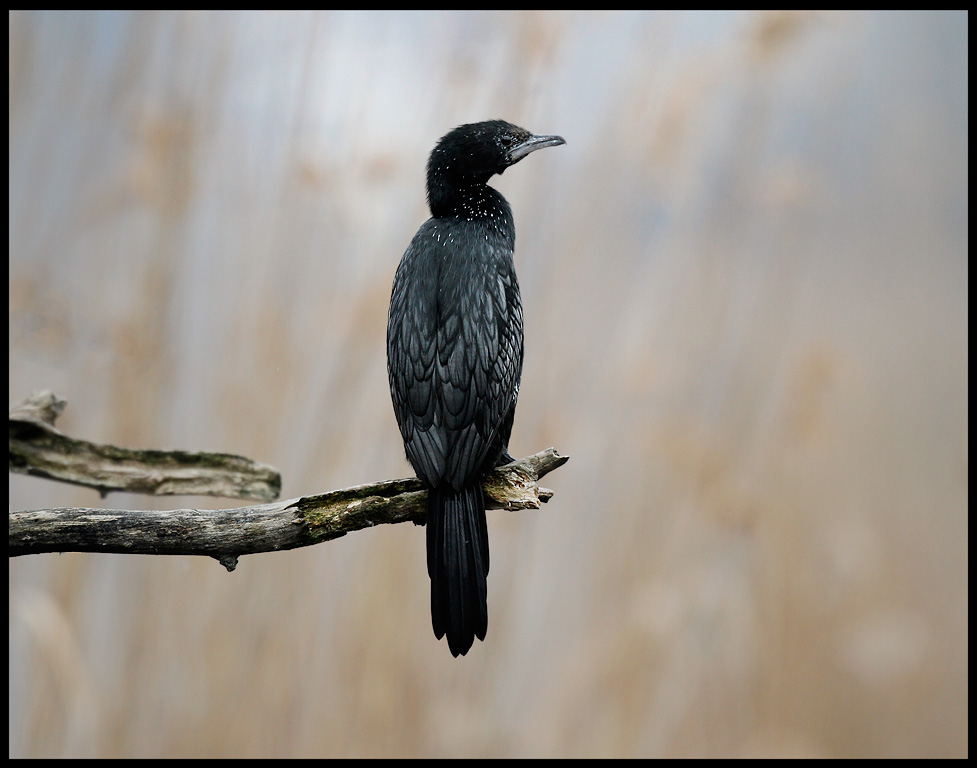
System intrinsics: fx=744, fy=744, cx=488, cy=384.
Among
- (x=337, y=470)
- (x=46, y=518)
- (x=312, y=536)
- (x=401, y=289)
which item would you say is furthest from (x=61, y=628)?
(x=401, y=289)

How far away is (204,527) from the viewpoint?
137 cm

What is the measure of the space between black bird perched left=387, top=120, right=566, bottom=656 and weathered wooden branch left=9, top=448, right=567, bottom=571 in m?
0.13

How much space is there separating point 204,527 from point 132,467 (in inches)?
26.1

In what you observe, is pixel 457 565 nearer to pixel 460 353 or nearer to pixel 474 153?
pixel 460 353

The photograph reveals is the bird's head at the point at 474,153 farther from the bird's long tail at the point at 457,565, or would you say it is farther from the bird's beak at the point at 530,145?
the bird's long tail at the point at 457,565

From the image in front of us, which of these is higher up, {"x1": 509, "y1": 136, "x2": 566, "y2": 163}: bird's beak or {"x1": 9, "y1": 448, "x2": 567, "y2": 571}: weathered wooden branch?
{"x1": 509, "y1": 136, "x2": 566, "y2": 163}: bird's beak

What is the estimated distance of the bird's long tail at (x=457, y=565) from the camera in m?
1.41

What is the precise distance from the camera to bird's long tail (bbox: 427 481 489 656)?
1409 millimetres

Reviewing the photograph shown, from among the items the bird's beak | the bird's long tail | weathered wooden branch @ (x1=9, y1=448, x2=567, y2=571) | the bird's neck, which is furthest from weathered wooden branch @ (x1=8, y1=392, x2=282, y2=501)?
the bird's beak

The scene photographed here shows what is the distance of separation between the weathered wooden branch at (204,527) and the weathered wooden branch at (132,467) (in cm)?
48

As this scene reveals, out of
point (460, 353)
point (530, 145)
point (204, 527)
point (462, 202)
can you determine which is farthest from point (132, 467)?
point (530, 145)

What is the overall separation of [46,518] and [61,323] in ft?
→ 4.07

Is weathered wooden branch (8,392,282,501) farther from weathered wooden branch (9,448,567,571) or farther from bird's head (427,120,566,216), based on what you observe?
bird's head (427,120,566,216)

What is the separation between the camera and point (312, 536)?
4.51ft
